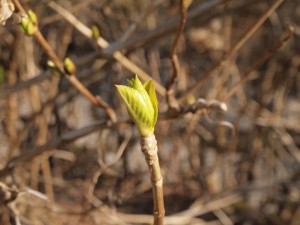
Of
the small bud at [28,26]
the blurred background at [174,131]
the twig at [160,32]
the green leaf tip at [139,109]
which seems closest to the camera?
the green leaf tip at [139,109]

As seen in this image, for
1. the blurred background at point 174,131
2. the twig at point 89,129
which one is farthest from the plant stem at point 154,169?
the blurred background at point 174,131

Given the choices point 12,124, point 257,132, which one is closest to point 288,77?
point 257,132

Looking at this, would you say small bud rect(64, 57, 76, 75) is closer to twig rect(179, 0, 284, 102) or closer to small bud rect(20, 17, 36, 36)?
small bud rect(20, 17, 36, 36)

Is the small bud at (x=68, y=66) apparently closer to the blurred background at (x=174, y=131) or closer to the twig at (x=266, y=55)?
the twig at (x=266, y=55)

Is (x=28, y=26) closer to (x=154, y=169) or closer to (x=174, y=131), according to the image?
(x=154, y=169)

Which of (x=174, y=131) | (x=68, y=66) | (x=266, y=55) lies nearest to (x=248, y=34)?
(x=266, y=55)

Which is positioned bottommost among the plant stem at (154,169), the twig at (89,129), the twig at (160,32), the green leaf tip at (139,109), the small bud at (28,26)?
the plant stem at (154,169)

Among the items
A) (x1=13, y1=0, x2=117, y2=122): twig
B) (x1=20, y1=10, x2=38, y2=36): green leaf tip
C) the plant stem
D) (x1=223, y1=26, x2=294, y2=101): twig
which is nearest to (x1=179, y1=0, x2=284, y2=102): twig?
(x1=223, y1=26, x2=294, y2=101): twig

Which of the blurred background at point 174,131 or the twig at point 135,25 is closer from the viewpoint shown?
the twig at point 135,25
